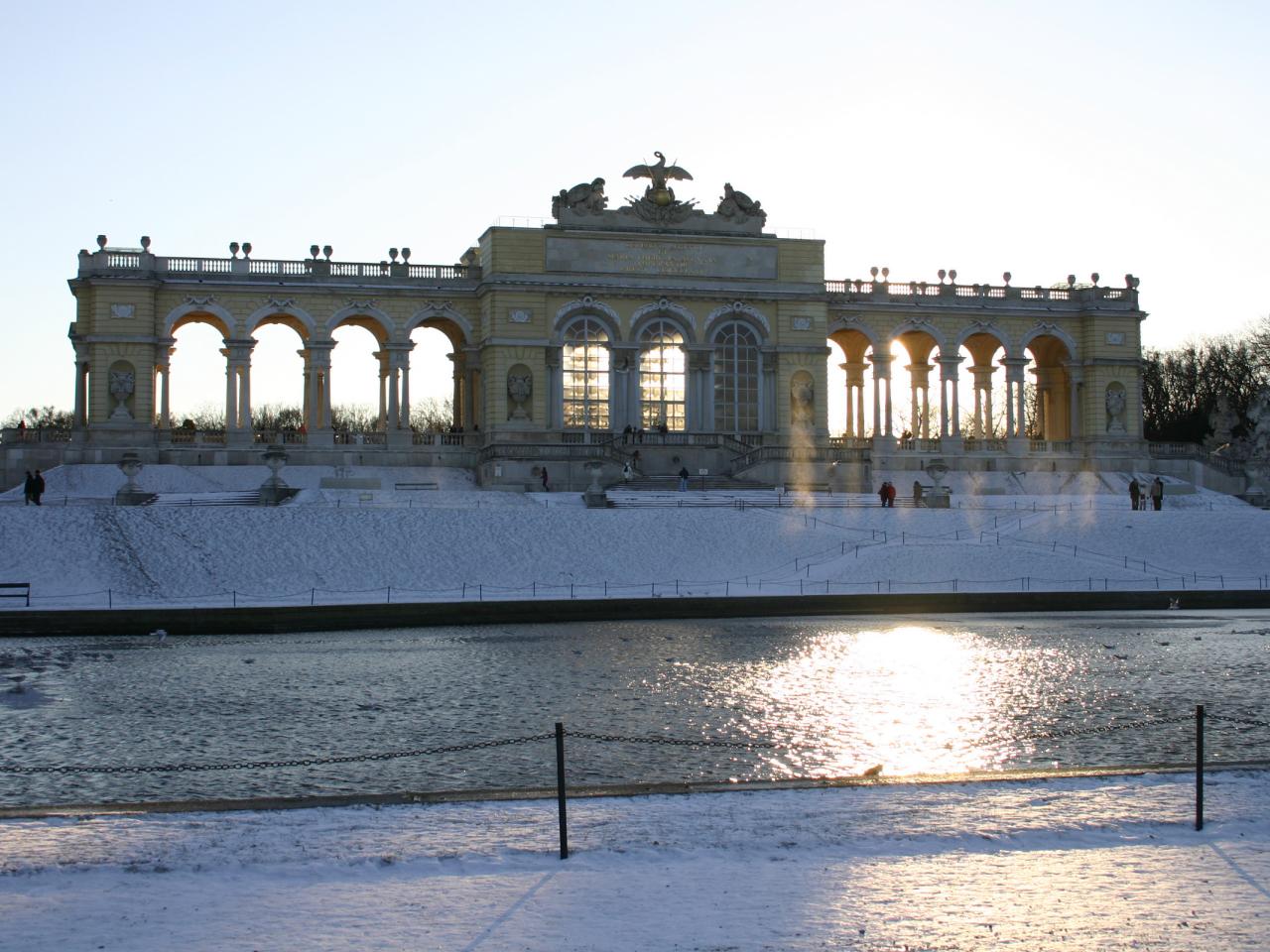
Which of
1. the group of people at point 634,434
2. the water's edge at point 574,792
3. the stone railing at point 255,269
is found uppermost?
the stone railing at point 255,269

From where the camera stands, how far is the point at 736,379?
63844mm

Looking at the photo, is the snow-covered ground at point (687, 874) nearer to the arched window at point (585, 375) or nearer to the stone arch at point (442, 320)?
the arched window at point (585, 375)

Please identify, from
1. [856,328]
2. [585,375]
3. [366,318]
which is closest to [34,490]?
[366,318]

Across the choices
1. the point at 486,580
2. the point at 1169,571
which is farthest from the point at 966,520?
the point at 486,580

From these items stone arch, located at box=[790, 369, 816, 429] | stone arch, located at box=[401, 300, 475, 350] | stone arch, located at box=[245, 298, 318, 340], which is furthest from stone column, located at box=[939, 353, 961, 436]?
stone arch, located at box=[245, 298, 318, 340]

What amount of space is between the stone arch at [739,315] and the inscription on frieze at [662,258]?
132 centimetres

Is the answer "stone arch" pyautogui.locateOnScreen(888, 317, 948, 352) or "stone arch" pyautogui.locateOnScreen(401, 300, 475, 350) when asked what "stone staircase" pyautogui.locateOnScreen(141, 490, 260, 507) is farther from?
"stone arch" pyautogui.locateOnScreen(888, 317, 948, 352)

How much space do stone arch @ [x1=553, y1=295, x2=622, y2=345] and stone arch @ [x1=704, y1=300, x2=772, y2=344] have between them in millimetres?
3978

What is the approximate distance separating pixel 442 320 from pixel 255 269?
8.15 m

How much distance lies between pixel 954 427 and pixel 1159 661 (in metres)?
43.8

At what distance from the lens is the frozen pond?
53.9 feet

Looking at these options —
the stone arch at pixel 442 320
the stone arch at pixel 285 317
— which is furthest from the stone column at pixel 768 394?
the stone arch at pixel 285 317

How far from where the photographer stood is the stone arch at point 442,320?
62.9 meters

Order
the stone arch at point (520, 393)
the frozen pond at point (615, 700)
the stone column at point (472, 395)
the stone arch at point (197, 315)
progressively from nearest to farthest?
the frozen pond at point (615, 700), the stone arch at point (197, 315), the stone arch at point (520, 393), the stone column at point (472, 395)
